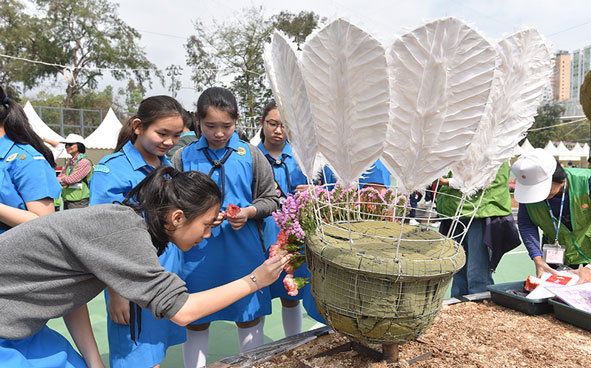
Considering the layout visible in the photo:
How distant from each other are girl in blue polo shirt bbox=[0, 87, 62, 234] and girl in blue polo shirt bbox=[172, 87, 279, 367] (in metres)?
0.68

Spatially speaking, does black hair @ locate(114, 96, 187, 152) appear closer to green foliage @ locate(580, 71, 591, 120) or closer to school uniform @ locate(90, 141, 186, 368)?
school uniform @ locate(90, 141, 186, 368)

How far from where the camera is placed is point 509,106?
1.49 meters

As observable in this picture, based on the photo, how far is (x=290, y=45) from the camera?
134 cm

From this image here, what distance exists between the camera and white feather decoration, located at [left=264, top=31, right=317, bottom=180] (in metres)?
1.34

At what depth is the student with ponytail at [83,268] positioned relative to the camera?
1206 millimetres

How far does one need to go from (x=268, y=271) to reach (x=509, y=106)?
1079 mm

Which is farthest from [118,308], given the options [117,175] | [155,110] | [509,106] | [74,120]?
[74,120]

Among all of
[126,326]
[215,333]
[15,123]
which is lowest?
[215,333]

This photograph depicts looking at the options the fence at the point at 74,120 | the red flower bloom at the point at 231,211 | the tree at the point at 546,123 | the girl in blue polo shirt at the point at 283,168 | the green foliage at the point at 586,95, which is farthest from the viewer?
the tree at the point at 546,123

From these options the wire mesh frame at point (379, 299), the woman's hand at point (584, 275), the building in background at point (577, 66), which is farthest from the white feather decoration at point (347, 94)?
the building in background at point (577, 66)

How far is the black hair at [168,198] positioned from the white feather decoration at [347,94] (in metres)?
0.44

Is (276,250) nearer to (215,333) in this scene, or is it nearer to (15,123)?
(15,123)

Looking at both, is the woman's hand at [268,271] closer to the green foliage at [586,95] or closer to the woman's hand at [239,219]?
the woman's hand at [239,219]

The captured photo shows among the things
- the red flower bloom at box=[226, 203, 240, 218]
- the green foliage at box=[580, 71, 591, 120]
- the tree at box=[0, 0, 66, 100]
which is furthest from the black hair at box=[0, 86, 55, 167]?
the tree at box=[0, 0, 66, 100]
